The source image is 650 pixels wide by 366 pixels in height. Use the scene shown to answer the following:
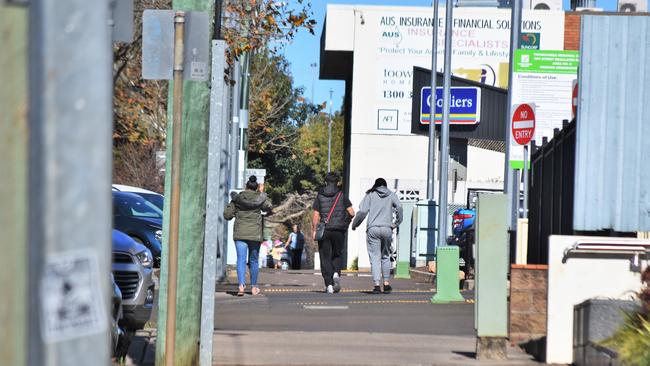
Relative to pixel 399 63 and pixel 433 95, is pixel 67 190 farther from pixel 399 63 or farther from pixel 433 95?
pixel 399 63

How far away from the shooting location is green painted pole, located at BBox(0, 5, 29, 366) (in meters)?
3.33

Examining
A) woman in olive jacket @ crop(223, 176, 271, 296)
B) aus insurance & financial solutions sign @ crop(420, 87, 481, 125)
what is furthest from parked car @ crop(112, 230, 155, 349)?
aus insurance & financial solutions sign @ crop(420, 87, 481, 125)

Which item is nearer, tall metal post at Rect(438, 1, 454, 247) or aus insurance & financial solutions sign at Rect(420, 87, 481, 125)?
tall metal post at Rect(438, 1, 454, 247)

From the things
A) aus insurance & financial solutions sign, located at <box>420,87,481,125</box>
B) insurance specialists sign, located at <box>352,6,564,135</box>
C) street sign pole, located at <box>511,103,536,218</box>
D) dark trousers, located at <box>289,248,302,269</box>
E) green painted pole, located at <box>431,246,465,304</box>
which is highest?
insurance specialists sign, located at <box>352,6,564,135</box>

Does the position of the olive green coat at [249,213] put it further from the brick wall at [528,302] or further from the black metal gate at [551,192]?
the brick wall at [528,302]

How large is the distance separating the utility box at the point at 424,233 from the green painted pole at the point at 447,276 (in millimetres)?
8754

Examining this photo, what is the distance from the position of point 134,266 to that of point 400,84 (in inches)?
1434

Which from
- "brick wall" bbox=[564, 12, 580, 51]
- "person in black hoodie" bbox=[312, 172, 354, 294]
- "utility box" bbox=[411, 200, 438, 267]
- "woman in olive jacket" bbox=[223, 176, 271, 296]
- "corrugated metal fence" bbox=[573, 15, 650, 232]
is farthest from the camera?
"brick wall" bbox=[564, 12, 580, 51]

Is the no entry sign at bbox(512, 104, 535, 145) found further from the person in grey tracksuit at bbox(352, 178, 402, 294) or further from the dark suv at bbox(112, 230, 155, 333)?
the dark suv at bbox(112, 230, 155, 333)

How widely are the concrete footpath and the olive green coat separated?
87cm

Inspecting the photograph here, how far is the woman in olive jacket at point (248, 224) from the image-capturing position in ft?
57.3

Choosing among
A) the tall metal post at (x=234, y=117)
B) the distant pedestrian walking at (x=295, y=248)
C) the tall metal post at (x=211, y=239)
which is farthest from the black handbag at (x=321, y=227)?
the distant pedestrian walking at (x=295, y=248)

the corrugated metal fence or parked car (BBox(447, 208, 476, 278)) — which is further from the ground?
the corrugated metal fence

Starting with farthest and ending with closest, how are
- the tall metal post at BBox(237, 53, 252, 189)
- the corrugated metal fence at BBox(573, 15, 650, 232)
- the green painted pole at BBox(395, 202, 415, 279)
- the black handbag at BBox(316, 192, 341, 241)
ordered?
the tall metal post at BBox(237, 53, 252, 189) → the green painted pole at BBox(395, 202, 415, 279) → the black handbag at BBox(316, 192, 341, 241) → the corrugated metal fence at BBox(573, 15, 650, 232)
